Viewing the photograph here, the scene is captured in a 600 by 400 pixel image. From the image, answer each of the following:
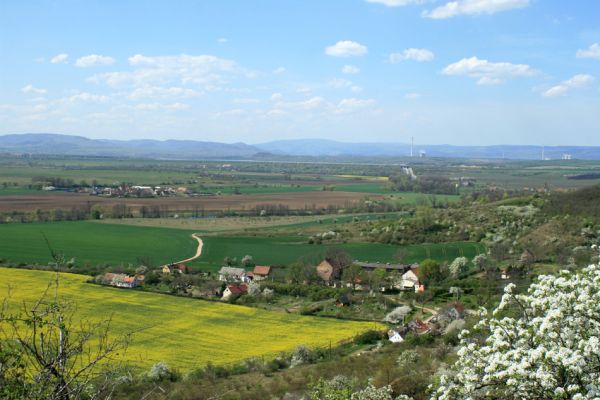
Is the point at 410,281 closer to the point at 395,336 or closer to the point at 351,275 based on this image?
the point at 351,275

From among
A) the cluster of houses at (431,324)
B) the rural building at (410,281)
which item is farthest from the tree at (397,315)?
the rural building at (410,281)

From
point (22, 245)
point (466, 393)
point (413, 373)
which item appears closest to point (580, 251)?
point (413, 373)

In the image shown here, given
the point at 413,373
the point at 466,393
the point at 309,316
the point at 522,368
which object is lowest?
the point at 309,316

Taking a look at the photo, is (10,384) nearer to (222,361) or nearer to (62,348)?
(62,348)

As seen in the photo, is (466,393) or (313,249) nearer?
(466,393)

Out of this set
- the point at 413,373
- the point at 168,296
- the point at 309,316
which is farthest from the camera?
the point at 168,296

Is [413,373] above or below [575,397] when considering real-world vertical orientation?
below

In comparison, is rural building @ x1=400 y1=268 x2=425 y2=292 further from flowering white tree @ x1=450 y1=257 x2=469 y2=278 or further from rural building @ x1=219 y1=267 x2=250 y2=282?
rural building @ x1=219 y1=267 x2=250 y2=282

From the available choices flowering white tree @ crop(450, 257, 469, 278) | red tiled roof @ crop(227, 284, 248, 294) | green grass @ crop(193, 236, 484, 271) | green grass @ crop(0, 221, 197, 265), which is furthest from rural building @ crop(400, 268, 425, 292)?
green grass @ crop(0, 221, 197, 265)
